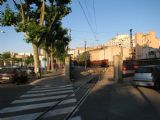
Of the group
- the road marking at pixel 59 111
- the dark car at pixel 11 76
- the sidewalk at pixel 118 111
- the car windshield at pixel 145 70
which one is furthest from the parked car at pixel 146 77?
the dark car at pixel 11 76

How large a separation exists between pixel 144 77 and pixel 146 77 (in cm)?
20

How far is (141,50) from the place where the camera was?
411 ft

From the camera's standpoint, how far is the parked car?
2173 cm

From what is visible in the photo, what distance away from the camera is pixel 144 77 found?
22.3 m

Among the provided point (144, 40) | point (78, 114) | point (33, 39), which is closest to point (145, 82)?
point (78, 114)

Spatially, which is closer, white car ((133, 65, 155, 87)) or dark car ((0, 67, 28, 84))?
white car ((133, 65, 155, 87))

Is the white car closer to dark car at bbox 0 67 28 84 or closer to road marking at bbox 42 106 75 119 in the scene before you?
road marking at bbox 42 106 75 119

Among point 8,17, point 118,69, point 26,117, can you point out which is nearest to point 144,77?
point 118,69

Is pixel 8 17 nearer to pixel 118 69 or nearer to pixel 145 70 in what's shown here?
pixel 118 69

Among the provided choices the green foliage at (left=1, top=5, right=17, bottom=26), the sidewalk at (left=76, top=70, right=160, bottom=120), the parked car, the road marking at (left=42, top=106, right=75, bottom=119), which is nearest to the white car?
the parked car

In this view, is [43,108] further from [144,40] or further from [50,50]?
[144,40]

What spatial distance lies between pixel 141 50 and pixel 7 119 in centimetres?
11751

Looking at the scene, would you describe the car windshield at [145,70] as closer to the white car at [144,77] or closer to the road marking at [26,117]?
the white car at [144,77]

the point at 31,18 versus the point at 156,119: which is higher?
the point at 31,18
